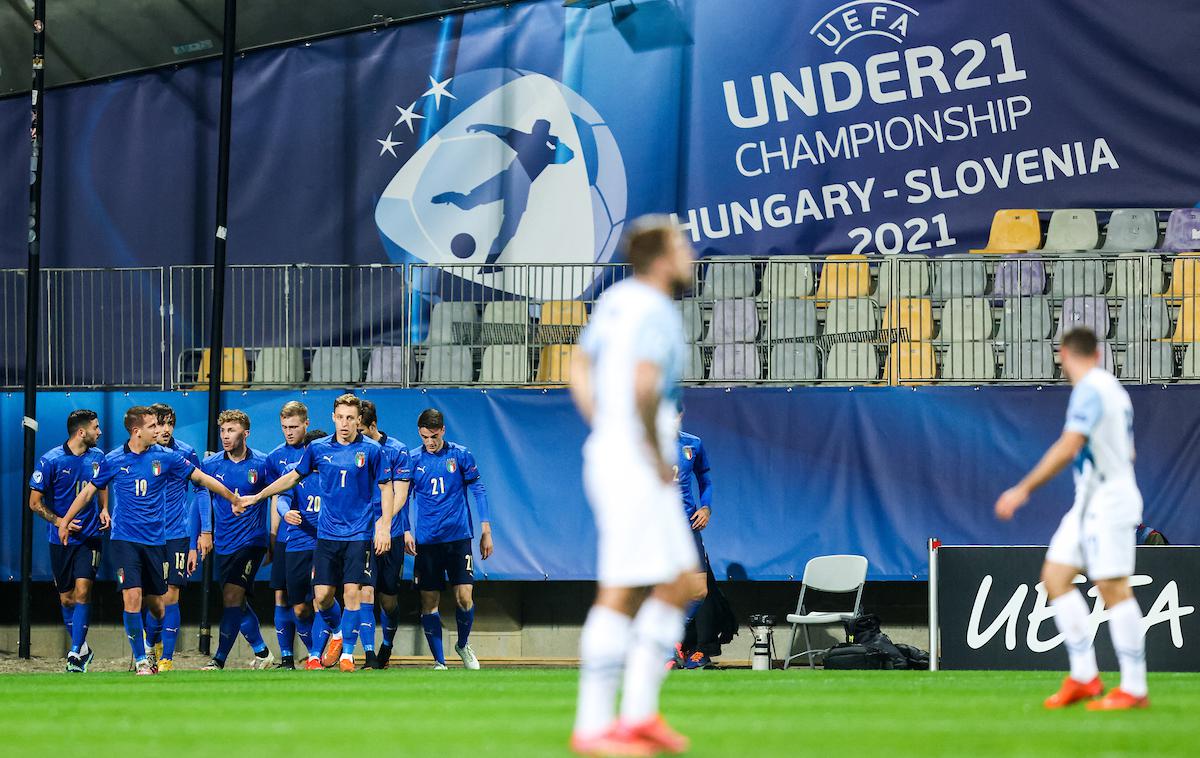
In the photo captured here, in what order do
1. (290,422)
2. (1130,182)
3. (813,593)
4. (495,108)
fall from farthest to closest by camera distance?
(495,108)
(1130,182)
(813,593)
(290,422)

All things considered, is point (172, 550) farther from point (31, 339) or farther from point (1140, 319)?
point (1140, 319)

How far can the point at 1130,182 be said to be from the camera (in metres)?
19.4

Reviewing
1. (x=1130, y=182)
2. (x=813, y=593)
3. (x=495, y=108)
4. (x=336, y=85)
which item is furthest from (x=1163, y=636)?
(x=336, y=85)

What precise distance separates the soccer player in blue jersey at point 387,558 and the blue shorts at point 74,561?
280 cm

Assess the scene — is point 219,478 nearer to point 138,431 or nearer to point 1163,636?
point 138,431

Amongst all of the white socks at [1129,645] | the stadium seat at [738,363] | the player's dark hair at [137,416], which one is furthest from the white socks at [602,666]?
the stadium seat at [738,363]

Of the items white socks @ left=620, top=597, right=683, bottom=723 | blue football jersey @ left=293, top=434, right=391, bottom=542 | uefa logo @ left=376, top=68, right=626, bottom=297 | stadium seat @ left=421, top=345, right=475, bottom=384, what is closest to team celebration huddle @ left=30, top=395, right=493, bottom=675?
blue football jersey @ left=293, top=434, right=391, bottom=542

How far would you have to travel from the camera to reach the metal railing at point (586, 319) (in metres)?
17.7

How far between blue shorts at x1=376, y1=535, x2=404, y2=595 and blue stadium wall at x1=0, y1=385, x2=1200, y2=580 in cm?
155

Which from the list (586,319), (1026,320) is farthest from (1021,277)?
(586,319)

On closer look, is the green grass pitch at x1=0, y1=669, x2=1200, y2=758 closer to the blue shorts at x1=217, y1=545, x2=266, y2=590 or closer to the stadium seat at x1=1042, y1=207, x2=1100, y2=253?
the blue shorts at x1=217, y1=545, x2=266, y2=590

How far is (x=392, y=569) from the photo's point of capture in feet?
53.3

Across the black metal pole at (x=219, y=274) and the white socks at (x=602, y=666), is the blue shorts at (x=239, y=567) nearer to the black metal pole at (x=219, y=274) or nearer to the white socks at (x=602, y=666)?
the black metal pole at (x=219, y=274)

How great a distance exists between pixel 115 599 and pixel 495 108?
7.87 meters
